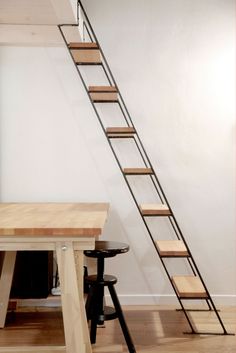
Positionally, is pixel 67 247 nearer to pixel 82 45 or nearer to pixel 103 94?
pixel 103 94

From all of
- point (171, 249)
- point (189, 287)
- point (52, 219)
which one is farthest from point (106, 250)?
point (189, 287)

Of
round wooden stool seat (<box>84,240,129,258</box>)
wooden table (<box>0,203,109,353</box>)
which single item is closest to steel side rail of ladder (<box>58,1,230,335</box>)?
round wooden stool seat (<box>84,240,129,258</box>)

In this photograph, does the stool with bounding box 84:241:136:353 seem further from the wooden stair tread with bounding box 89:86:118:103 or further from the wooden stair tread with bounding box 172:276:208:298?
the wooden stair tread with bounding box 89:86:118:103

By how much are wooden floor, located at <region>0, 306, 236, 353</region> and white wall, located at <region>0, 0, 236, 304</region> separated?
1.29 ft

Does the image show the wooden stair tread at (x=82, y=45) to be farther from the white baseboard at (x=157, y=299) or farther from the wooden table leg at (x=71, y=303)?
the white baseboard at (x=157, y=299)

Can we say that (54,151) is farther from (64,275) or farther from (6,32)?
(64,275)

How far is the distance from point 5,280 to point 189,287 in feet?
4.57

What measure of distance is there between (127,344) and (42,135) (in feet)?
6.93

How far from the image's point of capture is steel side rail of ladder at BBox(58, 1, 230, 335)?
3973 mm

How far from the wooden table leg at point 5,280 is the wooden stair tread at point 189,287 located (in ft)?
4.08

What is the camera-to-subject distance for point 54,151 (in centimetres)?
483

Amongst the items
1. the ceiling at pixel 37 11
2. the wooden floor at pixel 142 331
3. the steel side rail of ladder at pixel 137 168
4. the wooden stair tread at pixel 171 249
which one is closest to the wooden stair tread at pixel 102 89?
the steel side rail of ladder at pixel 137 168

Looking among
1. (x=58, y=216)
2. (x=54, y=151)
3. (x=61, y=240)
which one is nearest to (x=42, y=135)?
(x=54, y=151)

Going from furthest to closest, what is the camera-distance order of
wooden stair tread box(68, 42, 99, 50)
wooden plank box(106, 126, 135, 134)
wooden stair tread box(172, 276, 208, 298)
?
wooden plank box(106, 126, 135, 134)
wooden stair tread box(68, 42, 99, 50)
wooden stair tread box(172, 276, 208, 298)
